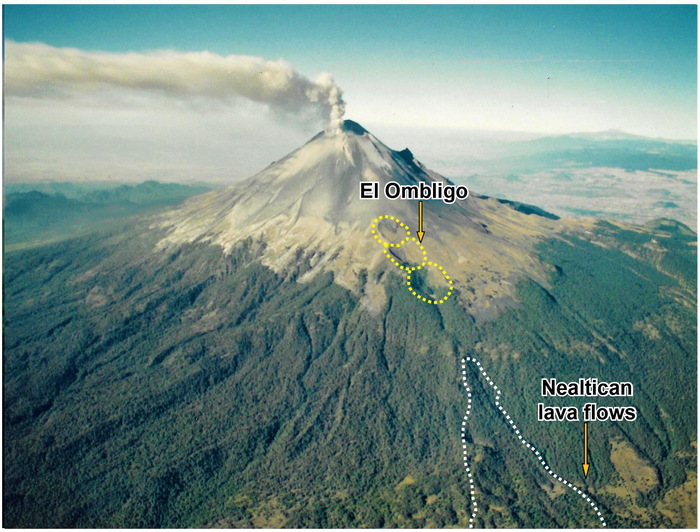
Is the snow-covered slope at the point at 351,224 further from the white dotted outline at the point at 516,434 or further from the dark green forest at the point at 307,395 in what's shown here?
the white dotted outline at the point at 516,434

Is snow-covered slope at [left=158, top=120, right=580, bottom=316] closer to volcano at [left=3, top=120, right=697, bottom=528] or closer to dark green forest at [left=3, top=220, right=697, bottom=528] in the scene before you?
volcano at [left=3, top=120, right=697, bottom=528]

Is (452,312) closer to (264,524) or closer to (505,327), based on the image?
(505,327)

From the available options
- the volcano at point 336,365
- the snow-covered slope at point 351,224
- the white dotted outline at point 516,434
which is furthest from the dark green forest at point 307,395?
the snow-covered slope at point 351,224

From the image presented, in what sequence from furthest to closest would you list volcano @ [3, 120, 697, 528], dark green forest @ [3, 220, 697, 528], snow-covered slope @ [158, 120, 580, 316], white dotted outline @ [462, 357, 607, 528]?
1. snow-covered slope @ [158, 120, 580, 316]
2. volcano @ [3, 120, 697, 528]
3. white dotted outline @ [462, 357, 607, 528]
4. dark green forest @ [3, 220, 697, 528]

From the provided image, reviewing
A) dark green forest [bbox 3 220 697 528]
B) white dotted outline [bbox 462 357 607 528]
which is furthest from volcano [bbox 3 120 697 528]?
white dotted outline [bbox 462 357 607 528]

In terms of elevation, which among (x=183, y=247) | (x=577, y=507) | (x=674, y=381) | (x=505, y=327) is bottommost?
(x=577, y=507)

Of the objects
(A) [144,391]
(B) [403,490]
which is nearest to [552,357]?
(B) [403,490]
